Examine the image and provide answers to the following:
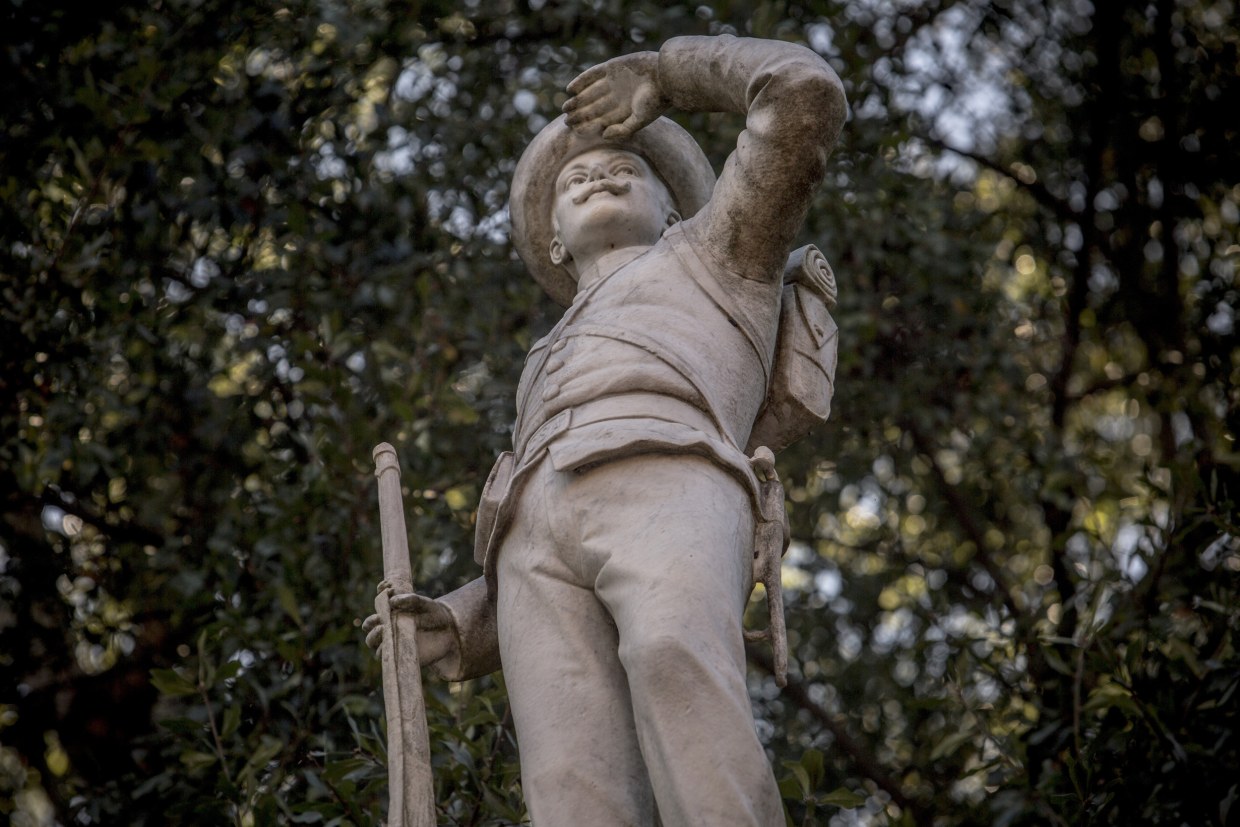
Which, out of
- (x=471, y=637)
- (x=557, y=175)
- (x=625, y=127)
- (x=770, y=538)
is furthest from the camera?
(x=557, y=175)

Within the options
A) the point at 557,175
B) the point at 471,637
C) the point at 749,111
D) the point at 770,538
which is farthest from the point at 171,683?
the point at 749,111

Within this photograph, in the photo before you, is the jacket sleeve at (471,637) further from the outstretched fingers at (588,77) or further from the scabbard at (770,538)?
the outstretched fingers at (588,77)

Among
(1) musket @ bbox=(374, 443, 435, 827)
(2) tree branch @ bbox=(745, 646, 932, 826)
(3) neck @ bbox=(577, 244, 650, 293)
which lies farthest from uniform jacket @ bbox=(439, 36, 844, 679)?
(2) tree branch @ bbox=(745, 646, 932, 826)

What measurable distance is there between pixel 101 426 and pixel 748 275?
4.57 metres

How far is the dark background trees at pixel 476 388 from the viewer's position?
6871 mm

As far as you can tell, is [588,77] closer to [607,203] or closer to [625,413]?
[607,203]

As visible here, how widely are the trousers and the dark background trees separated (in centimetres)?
195

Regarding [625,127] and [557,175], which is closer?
[625,127]

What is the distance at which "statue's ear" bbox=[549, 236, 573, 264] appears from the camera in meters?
4.88

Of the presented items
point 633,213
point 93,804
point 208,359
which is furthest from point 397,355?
point 633,213

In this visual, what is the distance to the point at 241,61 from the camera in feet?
27.3

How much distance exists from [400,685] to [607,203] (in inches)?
56.4

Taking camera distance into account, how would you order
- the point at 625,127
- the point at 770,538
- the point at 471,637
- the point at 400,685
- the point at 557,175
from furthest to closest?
the point at 557,175, the point at 625,127, the point at 471,637, the point at 770,538, the point at 400,685

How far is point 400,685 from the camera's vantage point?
3908mm
